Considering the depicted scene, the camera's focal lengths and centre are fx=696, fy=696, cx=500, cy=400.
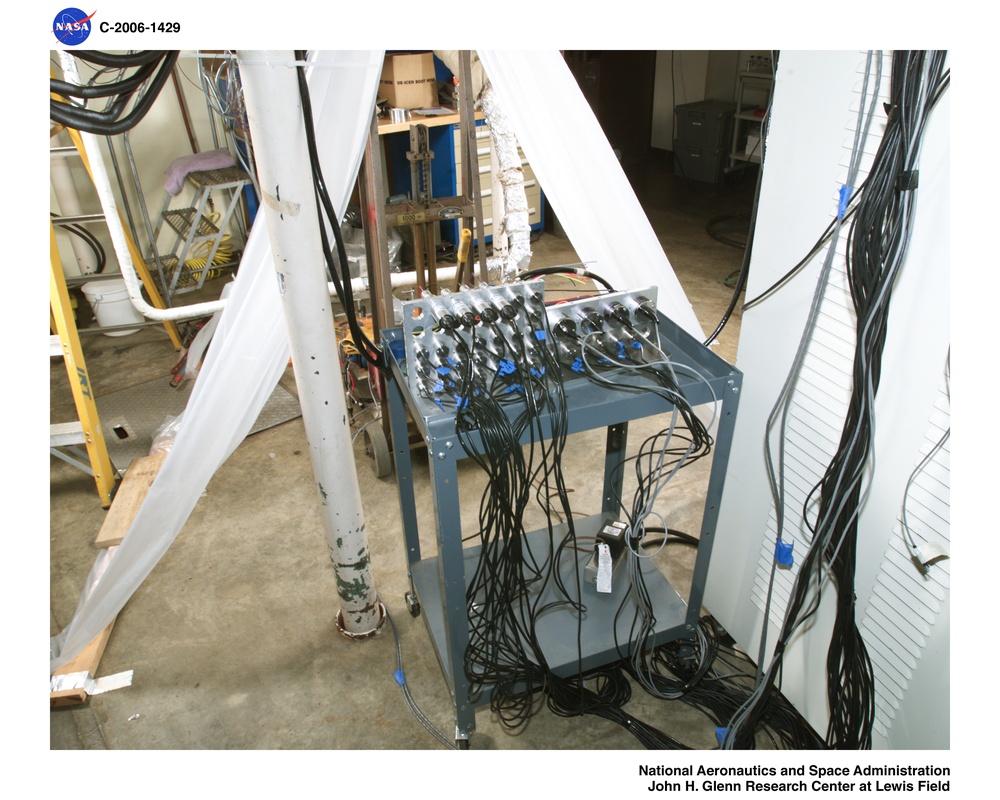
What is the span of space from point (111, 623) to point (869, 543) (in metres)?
2.02

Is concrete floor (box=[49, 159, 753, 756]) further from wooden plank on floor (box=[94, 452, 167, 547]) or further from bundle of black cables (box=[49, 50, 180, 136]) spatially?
bundle of black cables (box=[49, 50, 180, 136])

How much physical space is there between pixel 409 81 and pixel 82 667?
299 cm

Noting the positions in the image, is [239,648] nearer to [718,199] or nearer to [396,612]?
[396,612]

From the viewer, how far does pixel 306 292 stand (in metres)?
1.48

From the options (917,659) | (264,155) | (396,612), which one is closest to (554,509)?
(396,612)

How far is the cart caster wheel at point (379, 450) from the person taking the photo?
256 centimetres

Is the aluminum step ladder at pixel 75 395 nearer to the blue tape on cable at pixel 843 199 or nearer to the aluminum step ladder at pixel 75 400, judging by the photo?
the aluminum step ladder at pixel 75 400

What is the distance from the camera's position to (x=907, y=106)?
1.11 m

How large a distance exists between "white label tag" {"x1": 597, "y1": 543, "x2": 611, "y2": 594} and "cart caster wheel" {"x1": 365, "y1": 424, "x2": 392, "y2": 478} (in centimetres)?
99

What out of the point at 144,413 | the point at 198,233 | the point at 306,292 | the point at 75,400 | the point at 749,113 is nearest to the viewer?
the point at 306,292

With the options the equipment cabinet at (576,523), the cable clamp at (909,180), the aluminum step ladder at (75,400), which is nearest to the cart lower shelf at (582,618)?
the equipment cabinet at (576,523)

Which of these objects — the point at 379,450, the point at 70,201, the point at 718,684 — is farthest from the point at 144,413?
the point at 718,684

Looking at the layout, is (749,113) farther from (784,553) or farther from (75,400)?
(75,400)

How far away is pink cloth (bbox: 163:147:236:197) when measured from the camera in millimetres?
3639
